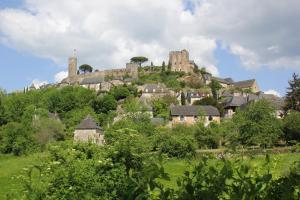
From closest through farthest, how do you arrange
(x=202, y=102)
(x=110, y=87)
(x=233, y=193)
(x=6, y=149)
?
(x=233, y=193) < (x=6, y=149) < (x=202, y=102) < (x=110, y=87)

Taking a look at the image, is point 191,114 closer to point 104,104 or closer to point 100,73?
point 104,104

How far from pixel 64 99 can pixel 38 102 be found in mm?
6990

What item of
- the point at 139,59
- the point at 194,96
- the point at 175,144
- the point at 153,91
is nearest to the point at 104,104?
the point at 153,91

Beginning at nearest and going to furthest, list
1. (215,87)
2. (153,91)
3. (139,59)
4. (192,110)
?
(192,110) < (153,91) < (215,87) < (139,59)

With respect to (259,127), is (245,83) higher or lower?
higher

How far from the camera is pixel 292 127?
193 ft

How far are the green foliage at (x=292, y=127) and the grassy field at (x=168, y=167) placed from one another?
1554 centimetres

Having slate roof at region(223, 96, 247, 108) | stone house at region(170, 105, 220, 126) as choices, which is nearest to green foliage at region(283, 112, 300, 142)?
stone house at region(170, 105, 220, 126)

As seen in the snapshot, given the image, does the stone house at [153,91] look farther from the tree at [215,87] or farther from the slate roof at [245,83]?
the slate roof at [245,83]

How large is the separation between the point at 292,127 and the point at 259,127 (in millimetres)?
4567

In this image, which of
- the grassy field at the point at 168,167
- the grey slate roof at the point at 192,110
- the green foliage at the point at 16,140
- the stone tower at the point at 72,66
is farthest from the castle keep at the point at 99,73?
the grassy field at the point at 168,167

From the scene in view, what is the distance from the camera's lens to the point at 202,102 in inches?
3917

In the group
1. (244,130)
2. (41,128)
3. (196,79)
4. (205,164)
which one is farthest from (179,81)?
(205,164)

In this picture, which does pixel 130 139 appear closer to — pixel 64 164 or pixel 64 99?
pixel 64 164
